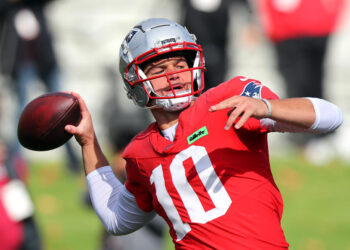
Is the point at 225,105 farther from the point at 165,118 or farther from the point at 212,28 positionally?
the point at 212,28

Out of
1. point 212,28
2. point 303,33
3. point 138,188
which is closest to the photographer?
point 138,188

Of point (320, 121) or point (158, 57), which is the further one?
point (158, 57)

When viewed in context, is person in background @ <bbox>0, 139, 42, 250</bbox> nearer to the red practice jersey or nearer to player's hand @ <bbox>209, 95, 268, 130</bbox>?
the red practice jersey

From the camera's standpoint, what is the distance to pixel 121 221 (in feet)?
12.6

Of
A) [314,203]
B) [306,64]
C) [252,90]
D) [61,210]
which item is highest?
[252,90]

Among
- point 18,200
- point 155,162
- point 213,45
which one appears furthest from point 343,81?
point 155,162

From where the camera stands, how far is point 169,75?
3.48m

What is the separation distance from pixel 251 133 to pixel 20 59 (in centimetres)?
637

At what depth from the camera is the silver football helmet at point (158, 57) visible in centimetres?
350

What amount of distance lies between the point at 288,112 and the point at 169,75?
2.19 ft

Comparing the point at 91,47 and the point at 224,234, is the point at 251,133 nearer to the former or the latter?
the point at 224,234

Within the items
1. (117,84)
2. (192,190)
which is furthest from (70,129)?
(117,84)

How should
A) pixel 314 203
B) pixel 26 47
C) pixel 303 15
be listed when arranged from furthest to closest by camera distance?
pixel 303 15, pixel 26 47, pixel 314 203

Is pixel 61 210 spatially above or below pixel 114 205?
below
